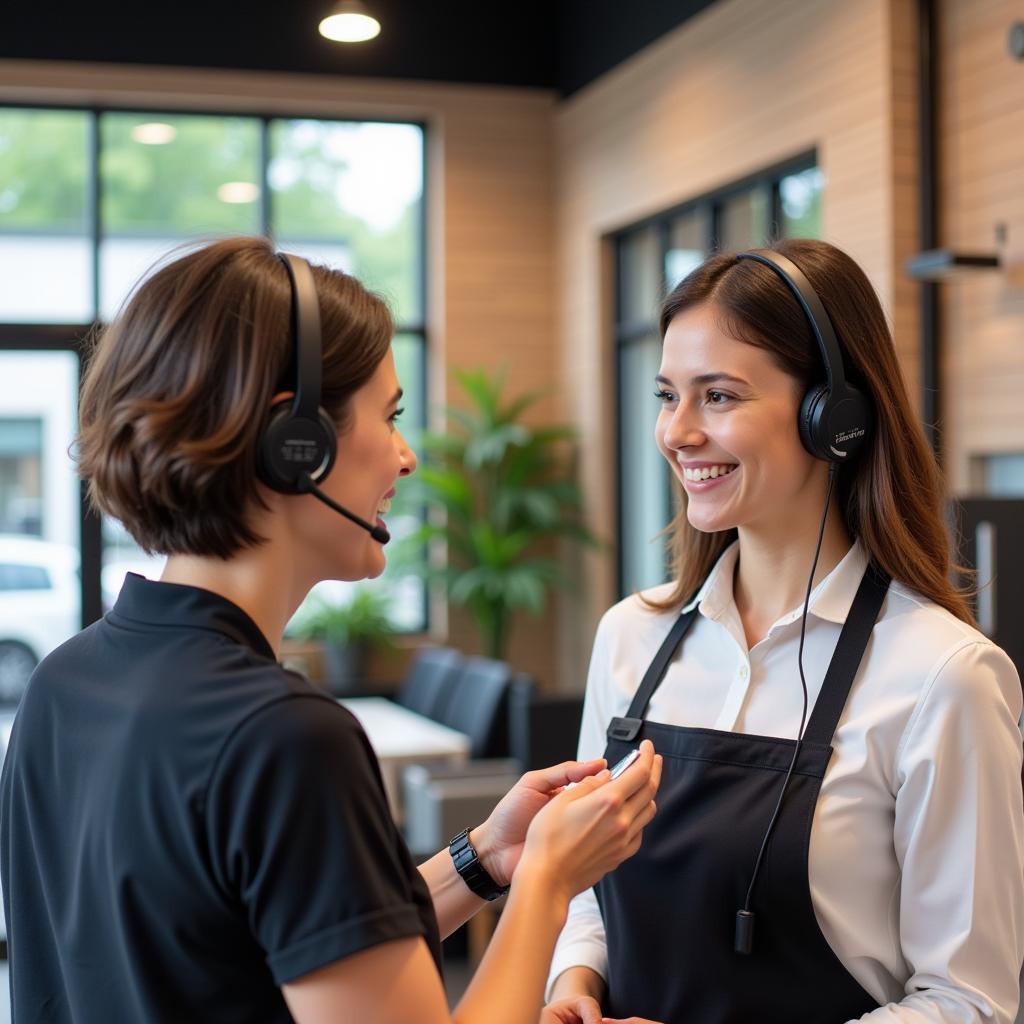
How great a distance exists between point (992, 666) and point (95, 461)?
3.28 feet

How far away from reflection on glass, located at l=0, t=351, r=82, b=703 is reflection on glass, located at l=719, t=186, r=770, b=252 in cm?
344

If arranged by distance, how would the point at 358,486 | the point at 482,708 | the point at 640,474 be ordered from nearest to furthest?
the point at 358,486 → the point at 482,708 → the point at 640,474

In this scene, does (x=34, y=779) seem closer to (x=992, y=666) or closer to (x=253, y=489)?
(x=253, y=489)

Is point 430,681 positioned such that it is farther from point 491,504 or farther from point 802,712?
point 802,712

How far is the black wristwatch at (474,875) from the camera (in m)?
1.50

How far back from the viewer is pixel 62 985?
4.07 ft

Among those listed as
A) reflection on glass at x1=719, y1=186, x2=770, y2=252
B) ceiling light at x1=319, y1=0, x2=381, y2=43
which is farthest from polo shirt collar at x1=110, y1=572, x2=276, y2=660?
→ reflection on glass at x1=719, y1=186, x2=770, y2=252

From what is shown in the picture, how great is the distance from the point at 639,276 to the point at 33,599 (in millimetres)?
3601

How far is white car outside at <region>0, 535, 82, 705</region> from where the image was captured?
715cm

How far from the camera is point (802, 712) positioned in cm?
168

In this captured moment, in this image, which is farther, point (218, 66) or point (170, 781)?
point (218, 66)

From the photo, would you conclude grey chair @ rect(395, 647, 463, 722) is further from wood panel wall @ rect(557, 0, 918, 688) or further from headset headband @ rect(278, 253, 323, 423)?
headset headband @ rect(278, 253, 323, 423)

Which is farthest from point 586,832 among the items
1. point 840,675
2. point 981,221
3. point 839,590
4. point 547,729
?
point 981,221

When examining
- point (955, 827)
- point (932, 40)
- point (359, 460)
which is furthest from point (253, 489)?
point (932, 40)
